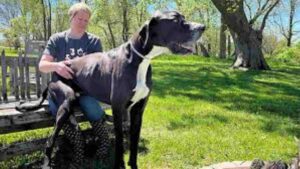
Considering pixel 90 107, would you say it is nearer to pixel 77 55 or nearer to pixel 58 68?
pixel 58 68

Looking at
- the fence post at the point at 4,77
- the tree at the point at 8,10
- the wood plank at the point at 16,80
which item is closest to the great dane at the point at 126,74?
the fence post at the point at 4,77

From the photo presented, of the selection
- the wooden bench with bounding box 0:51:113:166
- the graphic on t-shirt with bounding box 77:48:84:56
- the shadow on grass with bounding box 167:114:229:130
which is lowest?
the shadow on grass with bounding box 167:114:229:130

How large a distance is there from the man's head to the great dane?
0.36 metres

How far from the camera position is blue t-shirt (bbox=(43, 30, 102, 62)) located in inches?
183

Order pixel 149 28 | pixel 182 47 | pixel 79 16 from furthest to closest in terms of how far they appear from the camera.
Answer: pixel 79 16
pixel 149 28
pixel 182 47

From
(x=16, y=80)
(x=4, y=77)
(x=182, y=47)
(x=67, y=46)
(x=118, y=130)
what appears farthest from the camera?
(x=16, y=80)

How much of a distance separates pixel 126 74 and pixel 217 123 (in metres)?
4.00

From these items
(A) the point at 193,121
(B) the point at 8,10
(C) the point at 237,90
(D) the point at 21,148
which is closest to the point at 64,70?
(D) the point at 21,148

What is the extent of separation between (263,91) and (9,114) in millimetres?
8224

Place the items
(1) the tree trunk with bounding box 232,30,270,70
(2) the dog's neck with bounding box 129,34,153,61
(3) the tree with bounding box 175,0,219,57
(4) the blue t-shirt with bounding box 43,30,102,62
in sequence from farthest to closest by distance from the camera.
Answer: (3) the tree with bounding box 175,0,219,57 → (1) the tree trunk with bounding box 232,30,270,70 → (4) the blue t-shirt with bounding box 43,30,102,62 → (2) the dog's neck with bounding box 129,34,153,61

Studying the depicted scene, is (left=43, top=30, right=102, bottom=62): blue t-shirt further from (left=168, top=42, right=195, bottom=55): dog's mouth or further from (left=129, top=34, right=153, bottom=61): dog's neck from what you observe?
(left=168, top=42, right=195, bottom=55): dog's mouth

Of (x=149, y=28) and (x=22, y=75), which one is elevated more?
(x=149, y=28)

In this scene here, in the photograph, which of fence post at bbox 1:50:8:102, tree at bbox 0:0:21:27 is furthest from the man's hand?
tree at bbox 0:0:21:27

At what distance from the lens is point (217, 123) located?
769 centimetres
